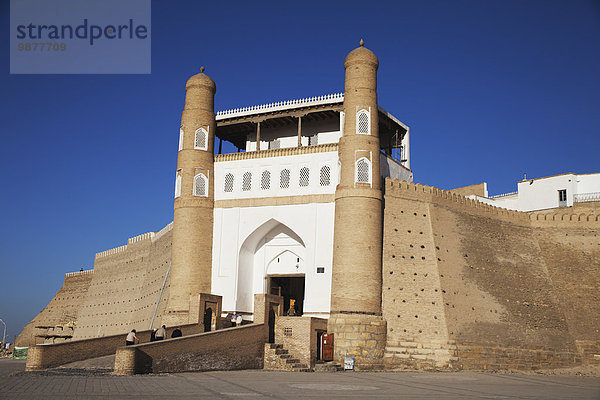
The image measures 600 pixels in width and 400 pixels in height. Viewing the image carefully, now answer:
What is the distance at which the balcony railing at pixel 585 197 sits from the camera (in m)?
31.6

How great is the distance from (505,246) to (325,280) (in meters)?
7.84

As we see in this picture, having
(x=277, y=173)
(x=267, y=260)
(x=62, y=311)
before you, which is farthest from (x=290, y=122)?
(x=62, y=311)

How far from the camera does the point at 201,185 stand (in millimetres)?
24125

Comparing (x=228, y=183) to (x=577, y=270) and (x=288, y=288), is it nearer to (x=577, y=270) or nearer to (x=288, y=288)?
(x=288, y=288)

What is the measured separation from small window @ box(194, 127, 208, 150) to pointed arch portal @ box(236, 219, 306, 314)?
156 inches

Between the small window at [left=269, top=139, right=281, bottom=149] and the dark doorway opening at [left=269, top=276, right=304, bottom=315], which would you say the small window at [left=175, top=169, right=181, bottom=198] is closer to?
the small window at [left=269, top=139, right=281, bottom=149]

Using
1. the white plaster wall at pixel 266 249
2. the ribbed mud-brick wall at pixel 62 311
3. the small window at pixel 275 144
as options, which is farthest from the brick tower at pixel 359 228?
the ribbed mud-brick wall at pixel 62 311

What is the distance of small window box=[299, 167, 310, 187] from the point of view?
2308 centimetres

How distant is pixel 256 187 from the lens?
942 inches

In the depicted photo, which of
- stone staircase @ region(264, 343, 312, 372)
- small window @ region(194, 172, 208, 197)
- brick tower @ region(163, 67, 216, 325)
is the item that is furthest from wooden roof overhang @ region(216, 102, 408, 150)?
stone staircase @ region(264, 343, 312, 372)

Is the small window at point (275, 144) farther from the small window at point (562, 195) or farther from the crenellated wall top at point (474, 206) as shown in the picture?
the small window at point (562, 195)

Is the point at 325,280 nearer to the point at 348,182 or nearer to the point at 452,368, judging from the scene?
the point at 348,182

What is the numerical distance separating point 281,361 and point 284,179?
7.38 metres

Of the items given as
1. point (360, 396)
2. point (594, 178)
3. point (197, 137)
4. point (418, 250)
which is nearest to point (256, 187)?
point (197, 137)
